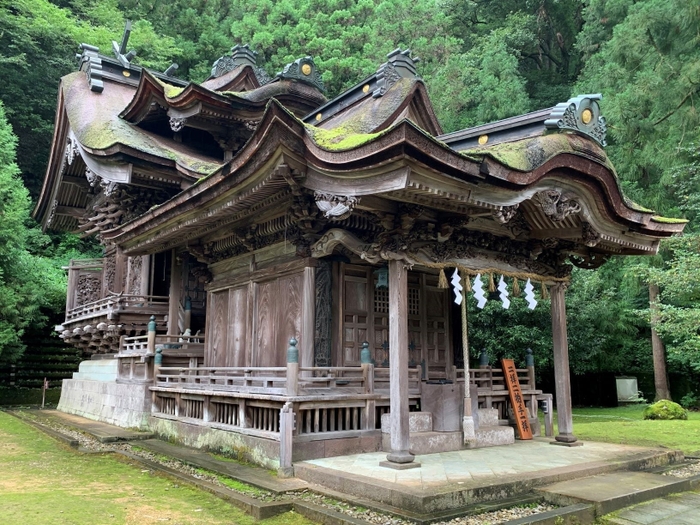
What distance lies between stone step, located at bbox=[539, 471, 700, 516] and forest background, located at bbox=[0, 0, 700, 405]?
902 centimetres

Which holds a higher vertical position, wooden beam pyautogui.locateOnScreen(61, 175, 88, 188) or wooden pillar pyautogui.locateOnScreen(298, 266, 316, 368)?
wooden beam pyautogui.locateOnScreen(61, 175, 88, 188)

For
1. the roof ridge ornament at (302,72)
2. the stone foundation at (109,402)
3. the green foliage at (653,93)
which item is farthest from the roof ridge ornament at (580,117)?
the green foliage at (653,93)

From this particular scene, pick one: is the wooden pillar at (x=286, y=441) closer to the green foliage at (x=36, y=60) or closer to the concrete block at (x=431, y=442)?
the concrete block at (x=431, y=442)

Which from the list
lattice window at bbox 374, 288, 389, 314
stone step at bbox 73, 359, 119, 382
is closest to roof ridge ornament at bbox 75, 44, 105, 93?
stone step at bbox 73, 359, 119, 382

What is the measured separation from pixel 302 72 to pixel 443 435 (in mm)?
10192

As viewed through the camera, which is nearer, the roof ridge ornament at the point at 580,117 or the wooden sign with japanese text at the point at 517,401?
the roof ridge ornament at the point at 580,117

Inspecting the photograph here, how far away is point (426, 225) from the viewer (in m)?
7.28

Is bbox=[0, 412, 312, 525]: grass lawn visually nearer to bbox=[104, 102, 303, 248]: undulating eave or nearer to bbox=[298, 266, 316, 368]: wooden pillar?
bbox=[298, 266, 316, 368]: wooden pillar

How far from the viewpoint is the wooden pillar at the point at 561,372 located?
878 cm

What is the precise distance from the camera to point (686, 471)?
7.68 m

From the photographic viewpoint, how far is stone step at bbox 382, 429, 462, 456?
750cm

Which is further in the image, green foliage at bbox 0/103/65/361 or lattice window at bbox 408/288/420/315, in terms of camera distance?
green foliage at bbox 0/103/65/361

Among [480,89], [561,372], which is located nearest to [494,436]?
[561,372]

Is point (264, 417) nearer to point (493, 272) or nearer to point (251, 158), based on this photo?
point (251, 158)
